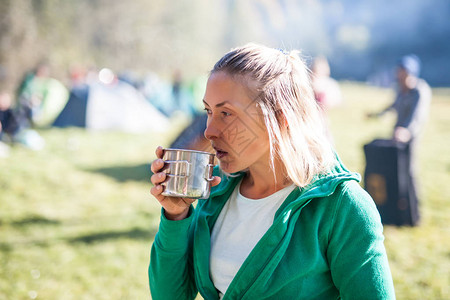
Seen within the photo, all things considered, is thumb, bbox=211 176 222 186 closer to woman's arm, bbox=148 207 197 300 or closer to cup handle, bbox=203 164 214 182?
cup handle, bbox=203 164 214 182

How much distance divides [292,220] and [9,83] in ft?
52.0

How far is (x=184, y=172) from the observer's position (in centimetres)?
120

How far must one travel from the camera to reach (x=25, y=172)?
6.49m

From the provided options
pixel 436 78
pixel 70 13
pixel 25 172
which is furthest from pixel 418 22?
pixel 25 172

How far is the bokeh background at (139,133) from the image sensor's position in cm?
366

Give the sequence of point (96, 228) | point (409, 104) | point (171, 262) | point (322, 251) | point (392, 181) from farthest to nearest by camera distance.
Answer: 1. point (409, 104)
2. point (392, 181)
3. point (96, 228)
4. point (171, 262)
5. point (322, 251)

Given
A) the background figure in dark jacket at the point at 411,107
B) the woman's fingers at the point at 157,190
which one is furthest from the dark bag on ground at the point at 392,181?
the woman's fingers at the point at 157,190

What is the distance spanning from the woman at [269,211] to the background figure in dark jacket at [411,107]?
3801mm

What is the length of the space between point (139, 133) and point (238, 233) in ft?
33.6

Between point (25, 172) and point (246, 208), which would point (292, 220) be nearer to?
point (246, 208)

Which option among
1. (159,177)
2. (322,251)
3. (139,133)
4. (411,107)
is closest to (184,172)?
(159,177)

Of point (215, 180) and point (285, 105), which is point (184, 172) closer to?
point (215, 180)

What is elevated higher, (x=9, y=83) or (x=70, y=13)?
(x=70, y=13)

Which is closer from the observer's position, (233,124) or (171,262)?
(233,124)
